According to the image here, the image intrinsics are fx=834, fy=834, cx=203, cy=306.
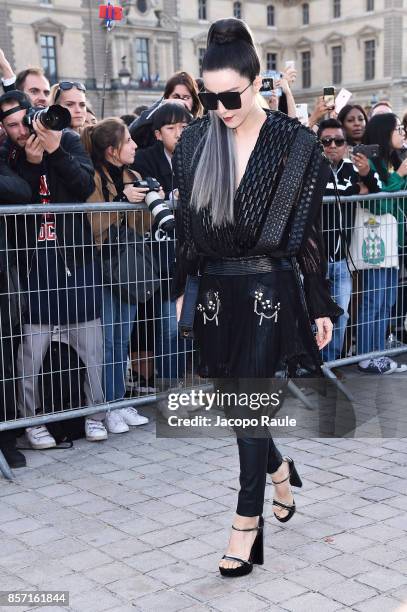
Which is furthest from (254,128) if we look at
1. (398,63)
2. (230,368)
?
(398,63)

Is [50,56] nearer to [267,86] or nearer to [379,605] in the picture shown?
[267,86]

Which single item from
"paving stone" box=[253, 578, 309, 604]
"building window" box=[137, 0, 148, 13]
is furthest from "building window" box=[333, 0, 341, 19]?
"paving stone" box=[253, 578, 309, 604]

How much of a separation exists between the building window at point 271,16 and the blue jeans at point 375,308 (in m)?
68.8

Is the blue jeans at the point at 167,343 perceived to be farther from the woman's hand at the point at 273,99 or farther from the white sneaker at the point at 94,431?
the woman's hand at the point at 273,99

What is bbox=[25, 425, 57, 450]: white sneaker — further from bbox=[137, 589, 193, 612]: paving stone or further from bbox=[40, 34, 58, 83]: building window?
bbox=[40, 34, 58, 83]: building window

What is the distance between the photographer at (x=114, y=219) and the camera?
5430 mm

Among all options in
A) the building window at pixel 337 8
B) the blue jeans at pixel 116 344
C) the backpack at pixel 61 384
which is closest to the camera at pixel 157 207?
the blue jeans at pixel 116 344

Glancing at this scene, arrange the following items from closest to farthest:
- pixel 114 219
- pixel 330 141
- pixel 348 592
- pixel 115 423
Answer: pixel 348 592 → pixel 114 219 → pixel 115 423 → pixel 330 141

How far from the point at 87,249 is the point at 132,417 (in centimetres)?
128

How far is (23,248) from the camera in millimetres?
5031

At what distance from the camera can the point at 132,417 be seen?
578 cm

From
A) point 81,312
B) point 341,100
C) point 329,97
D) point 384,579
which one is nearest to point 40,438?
point 81,312

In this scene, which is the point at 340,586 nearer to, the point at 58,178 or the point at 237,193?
the point at 237,193

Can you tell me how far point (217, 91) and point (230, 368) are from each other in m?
1.14
